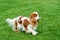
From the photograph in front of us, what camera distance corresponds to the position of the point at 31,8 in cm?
704

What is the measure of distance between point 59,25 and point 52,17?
0.71 metres

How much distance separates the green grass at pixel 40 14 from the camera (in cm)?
483

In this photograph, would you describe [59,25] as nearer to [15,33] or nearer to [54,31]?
[54,31]

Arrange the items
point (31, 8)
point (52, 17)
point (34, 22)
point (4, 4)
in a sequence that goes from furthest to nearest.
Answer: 1. point (4, 4)
2. point (31, 8)
3. point (52, 17)
4. point (34, 22)

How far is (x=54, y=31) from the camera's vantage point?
199 inches

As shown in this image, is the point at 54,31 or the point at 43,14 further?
the point at 43,14

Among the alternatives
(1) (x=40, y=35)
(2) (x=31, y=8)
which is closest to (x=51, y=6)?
(2) (x=31, y=8)

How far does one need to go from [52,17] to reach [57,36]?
4.44 ft

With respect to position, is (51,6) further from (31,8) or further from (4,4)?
(4,4)

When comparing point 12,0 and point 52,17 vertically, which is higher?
point 12,0

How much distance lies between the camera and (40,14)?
6441 mm

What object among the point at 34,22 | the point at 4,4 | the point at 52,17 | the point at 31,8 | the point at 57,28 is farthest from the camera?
the point at 4,4

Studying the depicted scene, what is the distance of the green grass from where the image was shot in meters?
4.83

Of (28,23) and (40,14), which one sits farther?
(40,14)
